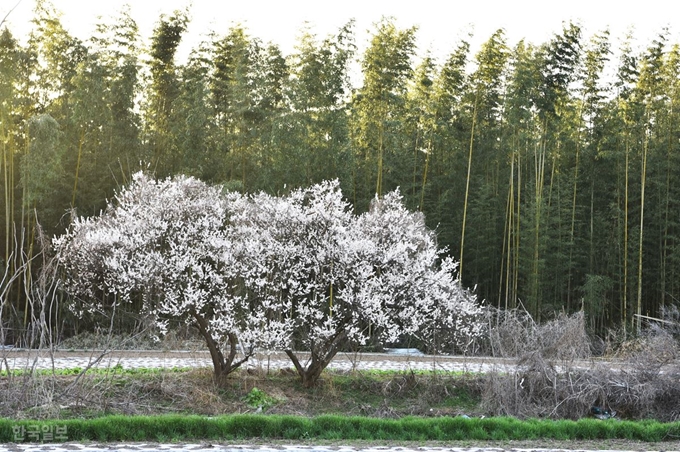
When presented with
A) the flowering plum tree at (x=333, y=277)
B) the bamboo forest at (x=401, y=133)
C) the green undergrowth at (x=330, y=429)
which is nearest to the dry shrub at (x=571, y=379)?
the green undergrowth at (x=330, y=429)

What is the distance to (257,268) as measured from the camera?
11703 millimetres

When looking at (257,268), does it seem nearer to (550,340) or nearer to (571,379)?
(550,340)

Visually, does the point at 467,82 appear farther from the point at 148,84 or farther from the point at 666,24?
the point at 148,84

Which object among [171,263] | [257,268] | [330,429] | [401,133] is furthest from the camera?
[401,133]

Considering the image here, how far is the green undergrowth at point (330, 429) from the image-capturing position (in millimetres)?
8070

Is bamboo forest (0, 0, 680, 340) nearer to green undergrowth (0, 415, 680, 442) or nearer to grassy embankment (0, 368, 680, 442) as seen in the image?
grassy embankment (0, 368, 680, 442)

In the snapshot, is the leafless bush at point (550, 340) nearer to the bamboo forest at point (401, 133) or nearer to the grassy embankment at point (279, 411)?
the grassy embankment at point (279, 411)

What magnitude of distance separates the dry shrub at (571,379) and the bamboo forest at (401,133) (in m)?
7.13

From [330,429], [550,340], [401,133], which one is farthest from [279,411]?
[401,133]

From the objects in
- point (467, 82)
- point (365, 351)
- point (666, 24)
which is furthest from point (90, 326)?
point (666, 24)

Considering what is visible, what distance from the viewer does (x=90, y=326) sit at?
20.6 m

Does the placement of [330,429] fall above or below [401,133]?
below

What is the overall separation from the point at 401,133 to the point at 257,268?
1067 cm

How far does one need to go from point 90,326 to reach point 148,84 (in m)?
6.87
